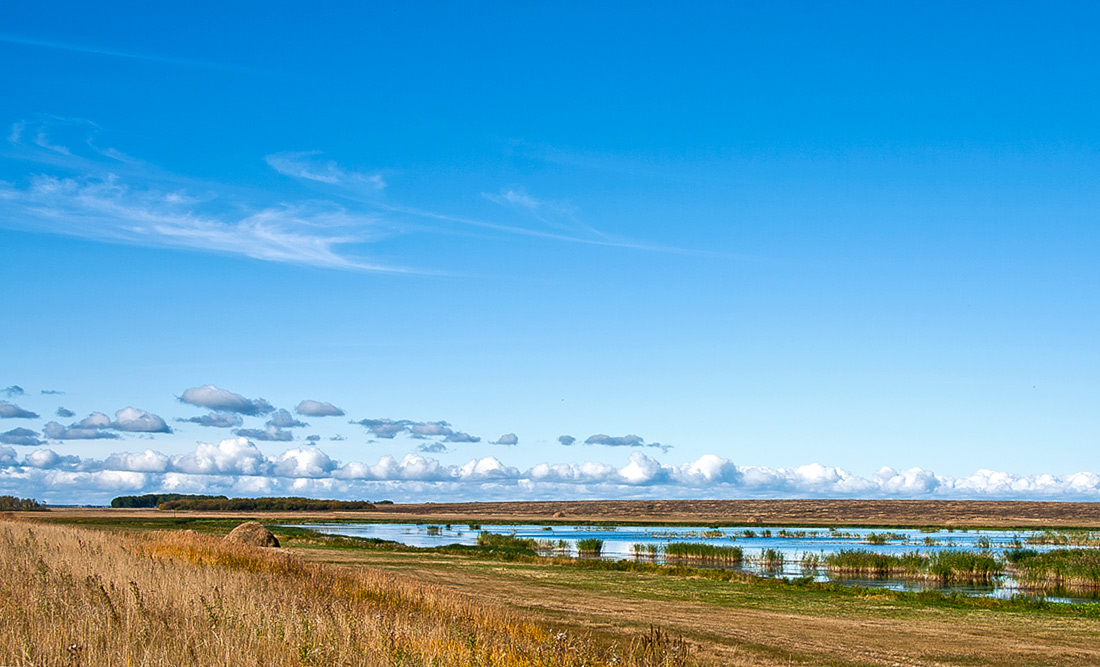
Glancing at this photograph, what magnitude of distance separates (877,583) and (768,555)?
11065mm

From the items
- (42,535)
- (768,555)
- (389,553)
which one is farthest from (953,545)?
(42,535)

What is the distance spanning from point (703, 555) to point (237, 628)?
147 feet

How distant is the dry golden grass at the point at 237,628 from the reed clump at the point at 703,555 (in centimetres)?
3487

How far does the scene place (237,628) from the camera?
11.2 m

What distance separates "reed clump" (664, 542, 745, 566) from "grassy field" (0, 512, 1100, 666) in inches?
466

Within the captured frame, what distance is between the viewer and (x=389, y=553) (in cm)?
5106

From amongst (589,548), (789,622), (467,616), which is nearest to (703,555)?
(589,548)

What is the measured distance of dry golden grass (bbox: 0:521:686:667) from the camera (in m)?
10.1

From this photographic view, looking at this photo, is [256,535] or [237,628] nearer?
[237,628]

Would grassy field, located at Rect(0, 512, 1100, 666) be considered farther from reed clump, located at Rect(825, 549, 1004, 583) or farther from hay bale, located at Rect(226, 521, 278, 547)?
reed clump, located at Rect(825, 549, 1004, 583)

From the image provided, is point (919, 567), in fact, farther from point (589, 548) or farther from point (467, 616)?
point (467, 616)

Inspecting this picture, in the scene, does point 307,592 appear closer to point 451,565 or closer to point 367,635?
point 367,635

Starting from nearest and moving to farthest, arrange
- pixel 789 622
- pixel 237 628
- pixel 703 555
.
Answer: pixel 237 628, pixel 789 622, pixel 703 555

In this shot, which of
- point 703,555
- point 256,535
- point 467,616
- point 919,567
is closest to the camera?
point 467,616
